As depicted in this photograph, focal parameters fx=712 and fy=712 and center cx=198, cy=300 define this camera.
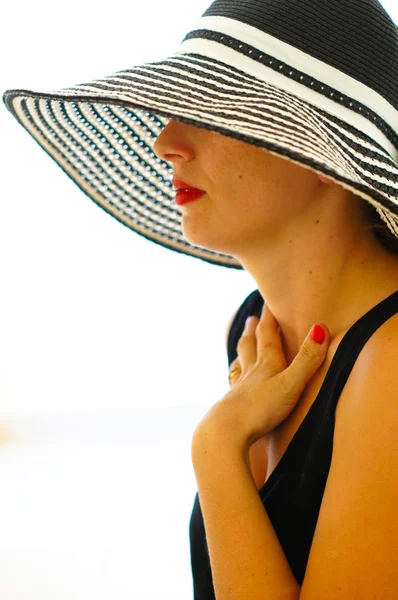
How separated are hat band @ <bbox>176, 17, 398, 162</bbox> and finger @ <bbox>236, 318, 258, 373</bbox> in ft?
1.24

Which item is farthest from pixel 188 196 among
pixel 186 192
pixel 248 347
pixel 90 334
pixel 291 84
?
pixel 90 334

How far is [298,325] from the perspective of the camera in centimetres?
94

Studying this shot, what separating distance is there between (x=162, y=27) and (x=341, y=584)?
2.20 metres

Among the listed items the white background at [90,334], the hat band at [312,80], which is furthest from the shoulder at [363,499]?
the white background at [90,334]

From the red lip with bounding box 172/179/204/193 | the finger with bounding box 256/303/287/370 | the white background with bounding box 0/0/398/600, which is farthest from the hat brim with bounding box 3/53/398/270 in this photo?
the white background with bounding box 0/0/398/600

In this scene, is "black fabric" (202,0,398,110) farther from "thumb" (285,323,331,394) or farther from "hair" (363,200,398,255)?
"thumb" (285,323,331,394)

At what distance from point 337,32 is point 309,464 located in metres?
0.48

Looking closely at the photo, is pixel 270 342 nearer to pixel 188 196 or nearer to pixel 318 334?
pixel 318 334

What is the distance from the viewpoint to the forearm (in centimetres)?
73

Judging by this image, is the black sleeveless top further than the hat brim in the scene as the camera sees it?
Yes

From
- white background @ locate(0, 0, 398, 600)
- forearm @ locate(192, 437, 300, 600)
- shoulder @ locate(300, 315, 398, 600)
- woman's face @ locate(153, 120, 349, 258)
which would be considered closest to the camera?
shoulder @ locate(300, 315, 398, 600)

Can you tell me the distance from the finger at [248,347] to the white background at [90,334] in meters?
1.11

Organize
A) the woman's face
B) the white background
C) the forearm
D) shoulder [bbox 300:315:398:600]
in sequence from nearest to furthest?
shoulder [bbox 300:315:398:600], the forearm, the woman's face, the white background

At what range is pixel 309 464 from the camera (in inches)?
30.6
